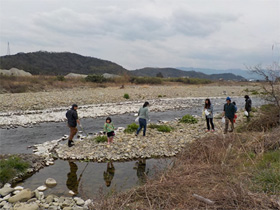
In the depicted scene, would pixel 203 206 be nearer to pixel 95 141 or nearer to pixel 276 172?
pixel 276 172

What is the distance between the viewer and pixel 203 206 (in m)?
5.22

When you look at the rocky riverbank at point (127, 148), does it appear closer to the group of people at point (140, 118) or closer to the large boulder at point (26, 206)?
the group of people at point (140, 118)

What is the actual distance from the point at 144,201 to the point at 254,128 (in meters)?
8.69

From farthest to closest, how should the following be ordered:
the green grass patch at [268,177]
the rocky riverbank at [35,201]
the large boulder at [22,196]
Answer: the large boulder at [22,196] < the rocky riverbank at [35,201] < the green grass patch at [268,177]

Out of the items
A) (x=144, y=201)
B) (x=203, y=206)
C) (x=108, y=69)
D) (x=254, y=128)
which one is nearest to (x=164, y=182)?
(x=144, y=201)

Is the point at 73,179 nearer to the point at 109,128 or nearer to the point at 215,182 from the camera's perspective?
the point at 109,128

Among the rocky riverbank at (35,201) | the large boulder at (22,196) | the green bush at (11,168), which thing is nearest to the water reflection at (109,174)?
the rocky riverbank at (35,201)

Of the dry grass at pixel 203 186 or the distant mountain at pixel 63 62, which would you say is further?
the distant mountain at pixel 63 62

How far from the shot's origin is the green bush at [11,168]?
7.83m

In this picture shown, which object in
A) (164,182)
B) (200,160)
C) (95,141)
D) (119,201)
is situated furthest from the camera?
(95,141)

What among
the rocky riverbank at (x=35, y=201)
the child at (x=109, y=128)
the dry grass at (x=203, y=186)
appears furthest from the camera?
the child at (x=109, y=128)

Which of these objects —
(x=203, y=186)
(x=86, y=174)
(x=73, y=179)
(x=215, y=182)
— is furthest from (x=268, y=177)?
(x=73, y=179)

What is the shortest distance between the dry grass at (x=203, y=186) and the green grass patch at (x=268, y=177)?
21 centimetres

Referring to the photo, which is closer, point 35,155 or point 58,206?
point 58,206
